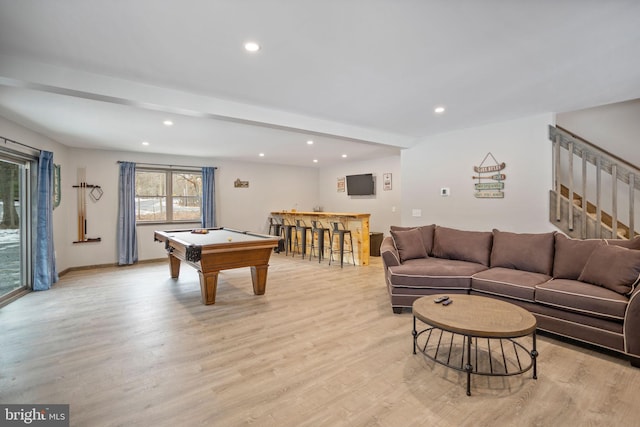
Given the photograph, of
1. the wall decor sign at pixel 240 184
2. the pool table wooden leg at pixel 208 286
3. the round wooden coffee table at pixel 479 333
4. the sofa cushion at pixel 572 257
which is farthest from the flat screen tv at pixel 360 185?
the round wooden coffee table at pixel 479 333

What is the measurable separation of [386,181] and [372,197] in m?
0.61

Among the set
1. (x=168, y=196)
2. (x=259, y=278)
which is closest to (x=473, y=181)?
(x=259, y=278)

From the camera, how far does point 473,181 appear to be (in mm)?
4953

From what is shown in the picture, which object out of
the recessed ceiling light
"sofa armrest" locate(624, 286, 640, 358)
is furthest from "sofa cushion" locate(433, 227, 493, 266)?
the recessed ceiling light

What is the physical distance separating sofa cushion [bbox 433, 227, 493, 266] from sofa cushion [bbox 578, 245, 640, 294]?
1081mm

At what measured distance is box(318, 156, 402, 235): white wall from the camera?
763cm

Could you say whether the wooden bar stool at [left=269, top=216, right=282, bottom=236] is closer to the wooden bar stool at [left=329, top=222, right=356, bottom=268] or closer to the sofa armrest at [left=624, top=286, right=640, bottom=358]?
the wooden bar stool at [left=329, top=222, right=356, bottom=268]

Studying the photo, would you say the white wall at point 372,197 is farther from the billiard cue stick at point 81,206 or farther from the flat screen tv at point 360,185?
the billiard cue stick at point 81,206

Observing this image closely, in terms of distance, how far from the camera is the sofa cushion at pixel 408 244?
431 cm

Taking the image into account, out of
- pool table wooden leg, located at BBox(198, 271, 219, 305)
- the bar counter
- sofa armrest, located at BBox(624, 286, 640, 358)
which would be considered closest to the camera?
sofa armrest, located at BBox(624, 286, 640, 358)

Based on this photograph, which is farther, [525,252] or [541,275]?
[525,252]

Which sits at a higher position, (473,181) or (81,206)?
(473,181)

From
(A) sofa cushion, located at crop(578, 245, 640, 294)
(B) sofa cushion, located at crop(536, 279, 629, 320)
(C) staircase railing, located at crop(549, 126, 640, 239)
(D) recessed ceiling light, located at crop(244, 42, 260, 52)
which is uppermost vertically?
(D) recessed ceiling light, located at crop(244, 42, 260, 52)

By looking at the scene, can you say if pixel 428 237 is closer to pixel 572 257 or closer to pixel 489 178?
pixel 489 178
